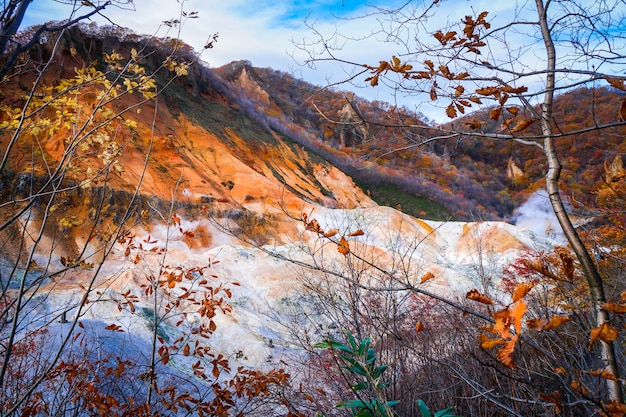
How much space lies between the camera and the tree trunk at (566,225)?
1.24 metres

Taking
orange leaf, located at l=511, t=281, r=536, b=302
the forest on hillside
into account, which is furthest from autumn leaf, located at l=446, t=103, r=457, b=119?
orange leaf, located at l=511, t=281, r=536, b=302

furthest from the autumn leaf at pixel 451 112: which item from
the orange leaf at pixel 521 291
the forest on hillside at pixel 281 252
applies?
the orange leaf at pixel 521 291

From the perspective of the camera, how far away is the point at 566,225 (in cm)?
148

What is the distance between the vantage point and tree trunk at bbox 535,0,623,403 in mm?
1244

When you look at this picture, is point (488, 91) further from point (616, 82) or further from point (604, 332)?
point (604, 332)

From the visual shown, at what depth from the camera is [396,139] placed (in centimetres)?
188

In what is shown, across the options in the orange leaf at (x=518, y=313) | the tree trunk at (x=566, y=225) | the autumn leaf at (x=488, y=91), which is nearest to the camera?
the orange leaf at (x=518, y=313)

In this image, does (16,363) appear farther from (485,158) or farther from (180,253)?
(485,158)

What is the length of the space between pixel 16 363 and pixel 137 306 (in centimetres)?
349

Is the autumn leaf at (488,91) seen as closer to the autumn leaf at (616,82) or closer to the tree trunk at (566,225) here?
the tree trunk at (566,225)

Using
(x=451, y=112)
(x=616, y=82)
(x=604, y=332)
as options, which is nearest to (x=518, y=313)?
(x=604, y=332)

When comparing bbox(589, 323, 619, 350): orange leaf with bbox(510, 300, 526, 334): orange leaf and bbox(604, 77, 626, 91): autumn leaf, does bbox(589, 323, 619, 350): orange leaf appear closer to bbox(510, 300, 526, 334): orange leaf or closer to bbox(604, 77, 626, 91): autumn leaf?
bbox(510, 300, 526, 334): orange leaf

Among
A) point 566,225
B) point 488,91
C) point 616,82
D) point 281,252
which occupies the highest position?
point 281,252

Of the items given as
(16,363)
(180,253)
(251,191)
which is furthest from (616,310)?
(251,191)
